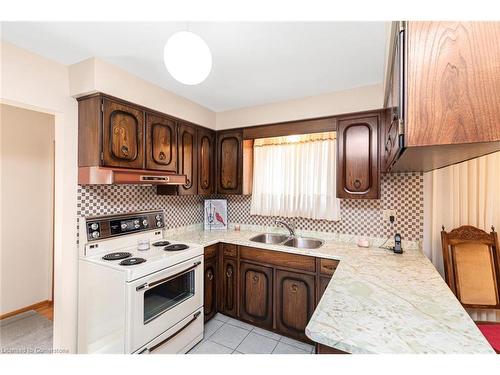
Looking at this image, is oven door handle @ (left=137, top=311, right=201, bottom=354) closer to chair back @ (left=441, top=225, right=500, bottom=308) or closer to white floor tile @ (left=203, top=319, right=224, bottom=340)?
white floor tile @ (left=203, top=319, right=224, bottom=340)

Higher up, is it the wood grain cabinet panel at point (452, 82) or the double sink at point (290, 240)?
the wood grain cabinet panel at point (452, 82)

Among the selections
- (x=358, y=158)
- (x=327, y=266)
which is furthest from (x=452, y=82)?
(x=327, y=266)

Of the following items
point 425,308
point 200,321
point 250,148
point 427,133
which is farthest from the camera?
point 250,148

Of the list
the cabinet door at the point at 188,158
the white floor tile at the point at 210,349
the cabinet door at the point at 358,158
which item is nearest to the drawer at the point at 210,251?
the cabinet door at the point at 188,158

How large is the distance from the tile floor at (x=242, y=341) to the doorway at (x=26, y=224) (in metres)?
1.48

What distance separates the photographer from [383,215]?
7.20ft

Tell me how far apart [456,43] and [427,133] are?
0.26 m

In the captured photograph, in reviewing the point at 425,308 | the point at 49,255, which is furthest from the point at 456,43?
the point at 49,255

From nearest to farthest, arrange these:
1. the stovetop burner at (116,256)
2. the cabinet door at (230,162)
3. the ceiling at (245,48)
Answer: the ceiling at (245,48)
the stovetop burner at (116,256)
the cabinet door at (230,162)

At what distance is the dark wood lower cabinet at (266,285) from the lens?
2006 mm

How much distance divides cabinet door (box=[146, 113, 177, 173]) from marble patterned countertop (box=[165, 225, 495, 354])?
176 centimetres

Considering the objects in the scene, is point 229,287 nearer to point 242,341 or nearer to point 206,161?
point 242,341

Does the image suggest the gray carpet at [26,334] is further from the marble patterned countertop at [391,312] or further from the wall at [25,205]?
the marble patterned countertop at [391,312]
